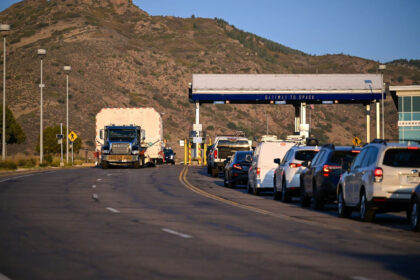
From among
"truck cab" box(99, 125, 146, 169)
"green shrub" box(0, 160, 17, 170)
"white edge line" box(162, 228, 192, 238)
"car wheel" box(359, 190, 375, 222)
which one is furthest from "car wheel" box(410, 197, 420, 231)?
"green shrub" box(0, 160, 17, 170)

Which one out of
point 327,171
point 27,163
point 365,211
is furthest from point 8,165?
point 365,211

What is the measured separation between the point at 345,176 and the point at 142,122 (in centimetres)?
3862

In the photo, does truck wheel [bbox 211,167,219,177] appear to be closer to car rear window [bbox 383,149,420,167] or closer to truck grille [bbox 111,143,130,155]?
truck grille [bbox 111,143,130,155]

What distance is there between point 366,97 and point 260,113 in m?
77.6

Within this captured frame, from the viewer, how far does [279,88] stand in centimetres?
6956

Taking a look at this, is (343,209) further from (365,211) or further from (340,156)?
(340,156)

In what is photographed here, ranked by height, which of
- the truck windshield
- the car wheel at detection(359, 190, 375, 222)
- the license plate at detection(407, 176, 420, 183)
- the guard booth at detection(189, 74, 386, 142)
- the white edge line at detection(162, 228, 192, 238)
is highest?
the guard booth at detection(189, 74, 386, 142)

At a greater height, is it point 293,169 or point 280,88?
point 280,88

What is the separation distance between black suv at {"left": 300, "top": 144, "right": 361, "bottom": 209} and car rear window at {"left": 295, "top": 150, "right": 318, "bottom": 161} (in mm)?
2385

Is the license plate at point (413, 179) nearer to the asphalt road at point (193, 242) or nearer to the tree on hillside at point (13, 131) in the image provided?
the asphalt road at point (193, 242)

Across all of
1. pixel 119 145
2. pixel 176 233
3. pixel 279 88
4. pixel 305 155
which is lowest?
pixel 176 233

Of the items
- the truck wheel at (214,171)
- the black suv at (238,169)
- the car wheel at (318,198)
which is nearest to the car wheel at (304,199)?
the car wheel at (318,198)

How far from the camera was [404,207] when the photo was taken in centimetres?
1866

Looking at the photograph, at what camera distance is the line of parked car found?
60.9 ft
